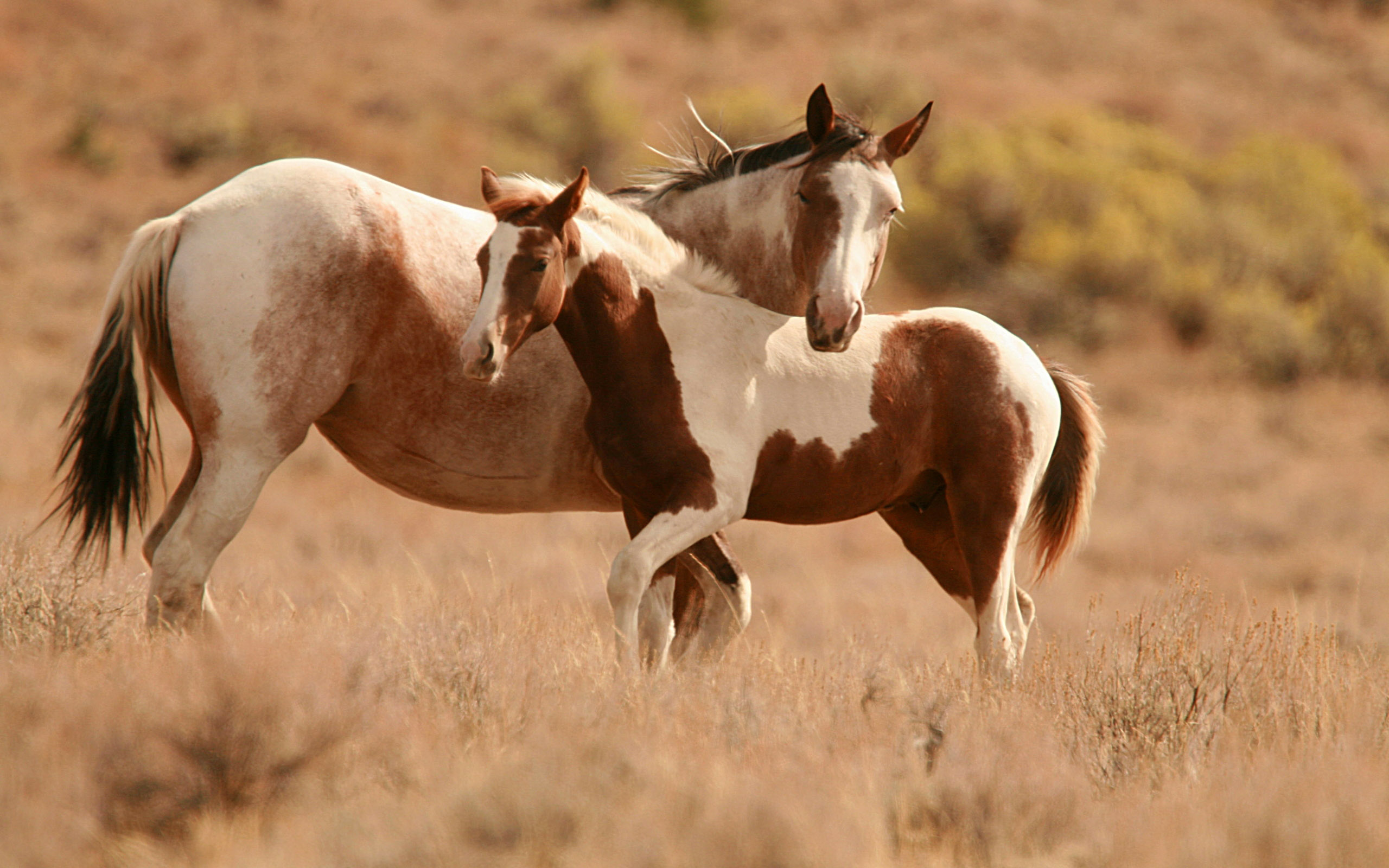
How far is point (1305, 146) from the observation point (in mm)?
23672

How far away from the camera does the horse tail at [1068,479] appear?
5051mm

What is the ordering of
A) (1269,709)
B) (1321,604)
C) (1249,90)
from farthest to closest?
(1249,90) → (1321,604) → (1269,709)

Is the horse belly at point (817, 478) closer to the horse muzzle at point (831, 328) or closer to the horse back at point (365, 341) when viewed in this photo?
the horse muzzle at point (831, 328)

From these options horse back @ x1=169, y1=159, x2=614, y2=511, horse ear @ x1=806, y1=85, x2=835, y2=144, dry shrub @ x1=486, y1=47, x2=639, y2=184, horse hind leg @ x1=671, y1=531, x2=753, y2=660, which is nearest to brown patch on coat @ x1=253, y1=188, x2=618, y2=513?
horse back @ x1=169, y1=159, x2=614, y2=511

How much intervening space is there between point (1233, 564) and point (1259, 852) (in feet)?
34.2

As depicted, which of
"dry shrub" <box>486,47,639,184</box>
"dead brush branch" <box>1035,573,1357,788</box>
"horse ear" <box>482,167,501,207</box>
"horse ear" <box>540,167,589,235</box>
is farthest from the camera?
"dry shrub" <box>486,47,639,184</box>

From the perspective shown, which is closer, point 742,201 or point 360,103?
point 742,201

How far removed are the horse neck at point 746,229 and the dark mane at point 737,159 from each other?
0.10 feet

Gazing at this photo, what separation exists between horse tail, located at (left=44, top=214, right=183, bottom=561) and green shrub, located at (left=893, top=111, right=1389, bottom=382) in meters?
16.7

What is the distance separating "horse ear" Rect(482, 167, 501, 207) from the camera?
404cm

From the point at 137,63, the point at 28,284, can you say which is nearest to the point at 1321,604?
the point at 28,284

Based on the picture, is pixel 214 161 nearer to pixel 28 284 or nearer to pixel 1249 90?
pixel 28 284

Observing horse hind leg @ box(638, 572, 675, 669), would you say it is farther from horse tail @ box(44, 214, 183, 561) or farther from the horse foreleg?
horse tail @ box(44, 214, 183, 561)

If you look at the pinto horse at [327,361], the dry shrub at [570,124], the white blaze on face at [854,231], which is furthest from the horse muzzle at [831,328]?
the dry shrub at [570,124]
